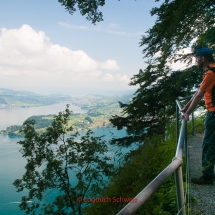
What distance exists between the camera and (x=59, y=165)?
41.6 ft

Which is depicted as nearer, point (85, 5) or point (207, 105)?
point (207, 105)

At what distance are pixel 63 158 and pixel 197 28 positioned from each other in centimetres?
1034

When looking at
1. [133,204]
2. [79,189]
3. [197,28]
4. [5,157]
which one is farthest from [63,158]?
[5,157]

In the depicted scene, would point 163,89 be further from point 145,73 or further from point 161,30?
point 161,30

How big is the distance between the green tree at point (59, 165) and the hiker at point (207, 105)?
9.57 m

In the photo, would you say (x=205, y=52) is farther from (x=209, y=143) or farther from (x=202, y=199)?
(x=202, y=199)

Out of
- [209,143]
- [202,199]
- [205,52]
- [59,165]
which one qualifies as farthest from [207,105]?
[59,165]

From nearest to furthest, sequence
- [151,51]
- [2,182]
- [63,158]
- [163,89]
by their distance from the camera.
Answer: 1. [151,51]
2. [163,89]
3. [63,158]
4. [2,182]

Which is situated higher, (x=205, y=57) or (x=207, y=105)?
(x=205, y=57)

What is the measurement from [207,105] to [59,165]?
11360mm

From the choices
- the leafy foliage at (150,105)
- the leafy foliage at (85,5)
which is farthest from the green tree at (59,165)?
the leafy foliage at (85,5)

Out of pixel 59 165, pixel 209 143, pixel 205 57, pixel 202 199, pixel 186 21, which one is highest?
pixel 186 21

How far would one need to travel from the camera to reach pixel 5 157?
42.8m

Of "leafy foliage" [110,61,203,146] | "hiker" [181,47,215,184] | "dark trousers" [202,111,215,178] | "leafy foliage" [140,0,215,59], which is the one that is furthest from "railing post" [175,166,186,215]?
"leafy foliage" [110,61,203,146]
